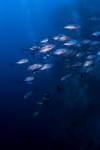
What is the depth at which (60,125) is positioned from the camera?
8969 millimetres

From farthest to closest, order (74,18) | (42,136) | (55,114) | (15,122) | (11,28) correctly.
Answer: (11,28)
(74,18)
(15,122)
(55,114)
(42,136)

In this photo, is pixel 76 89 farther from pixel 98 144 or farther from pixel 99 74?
pixel 98 144

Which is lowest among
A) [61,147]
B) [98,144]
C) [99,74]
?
[98,144]

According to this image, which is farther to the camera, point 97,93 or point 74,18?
point 74,18

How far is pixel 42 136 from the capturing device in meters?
9.46

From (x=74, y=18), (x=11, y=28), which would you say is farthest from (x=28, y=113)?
(x=11, y=28)

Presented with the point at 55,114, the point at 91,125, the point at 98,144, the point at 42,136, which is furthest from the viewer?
the point at 55,114

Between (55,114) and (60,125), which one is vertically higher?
(55,114)

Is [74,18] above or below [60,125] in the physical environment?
above

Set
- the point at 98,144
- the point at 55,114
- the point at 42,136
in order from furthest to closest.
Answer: the point at 55,114 < the point at 42,136 < the point at 98,144

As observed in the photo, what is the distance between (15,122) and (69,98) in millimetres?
8288

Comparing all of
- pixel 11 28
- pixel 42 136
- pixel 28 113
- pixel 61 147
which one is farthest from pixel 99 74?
pixel 11 28

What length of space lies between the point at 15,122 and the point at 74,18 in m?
19.7

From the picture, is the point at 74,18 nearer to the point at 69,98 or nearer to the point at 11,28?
the point at 69,98
